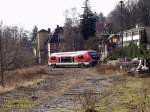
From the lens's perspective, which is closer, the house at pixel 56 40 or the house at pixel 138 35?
the house at pixel 138 35

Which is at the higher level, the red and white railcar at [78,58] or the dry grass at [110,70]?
the red and white railcar at [78,58]

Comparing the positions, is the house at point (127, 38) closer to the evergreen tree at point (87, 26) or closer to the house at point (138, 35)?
the house at point (138, 35)

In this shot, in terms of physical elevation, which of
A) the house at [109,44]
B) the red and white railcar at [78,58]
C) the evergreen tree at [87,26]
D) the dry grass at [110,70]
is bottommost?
the dry grass at [110,70]

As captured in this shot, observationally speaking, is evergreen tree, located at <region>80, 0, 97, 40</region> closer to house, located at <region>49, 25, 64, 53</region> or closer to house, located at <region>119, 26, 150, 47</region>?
house, located at <region>119, 26, 150, 47</region>

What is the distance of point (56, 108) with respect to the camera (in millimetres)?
16062

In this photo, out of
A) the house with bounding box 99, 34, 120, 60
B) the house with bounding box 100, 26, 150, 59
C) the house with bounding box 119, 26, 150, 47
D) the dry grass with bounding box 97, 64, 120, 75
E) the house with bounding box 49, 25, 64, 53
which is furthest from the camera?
the house with bounding box 49, 25, 64, 53

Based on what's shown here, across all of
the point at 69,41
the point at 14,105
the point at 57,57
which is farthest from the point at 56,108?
the point at 69,41

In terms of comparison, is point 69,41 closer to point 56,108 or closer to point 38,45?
point 38,45

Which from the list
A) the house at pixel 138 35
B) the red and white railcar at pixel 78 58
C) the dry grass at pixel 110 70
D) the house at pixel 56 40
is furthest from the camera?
the house at pixel 56 40

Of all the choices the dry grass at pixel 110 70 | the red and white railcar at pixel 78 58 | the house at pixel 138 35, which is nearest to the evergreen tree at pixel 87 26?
the house at pixel 138 35

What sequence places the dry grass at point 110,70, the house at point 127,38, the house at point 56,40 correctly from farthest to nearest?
1. the house at point 56,40
2. the house at point 127,38
3. the dry grass at point 110,70

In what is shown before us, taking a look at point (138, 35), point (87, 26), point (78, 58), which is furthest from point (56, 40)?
point (78, 58)

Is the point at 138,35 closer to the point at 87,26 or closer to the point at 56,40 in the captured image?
the point at 87,26

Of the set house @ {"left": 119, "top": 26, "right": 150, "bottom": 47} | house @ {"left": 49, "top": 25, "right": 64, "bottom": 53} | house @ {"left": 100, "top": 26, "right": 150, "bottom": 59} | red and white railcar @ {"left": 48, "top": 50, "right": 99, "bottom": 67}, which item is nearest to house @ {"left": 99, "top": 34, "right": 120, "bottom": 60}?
house @ {"left": 100, "top": 26, "right": 150, "bottom": 59}
